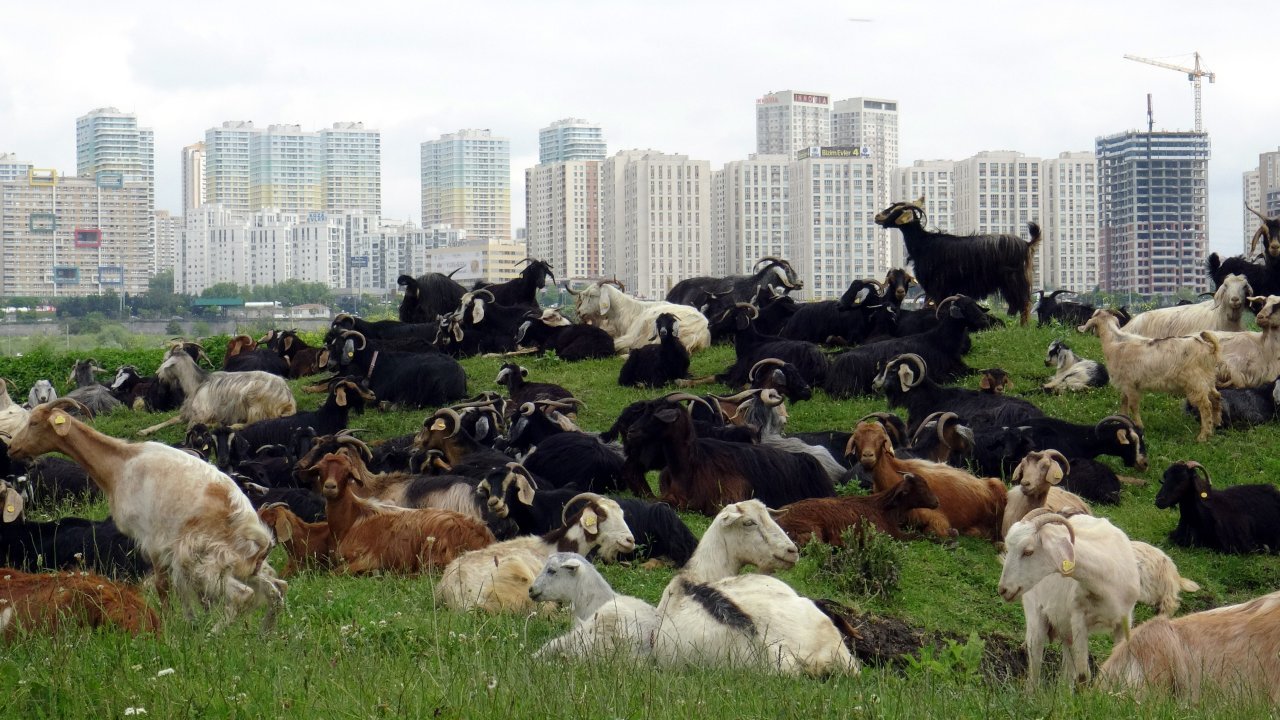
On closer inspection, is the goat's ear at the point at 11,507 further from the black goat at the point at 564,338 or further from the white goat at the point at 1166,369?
the black goat at the point at 564,338

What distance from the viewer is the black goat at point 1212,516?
955 centimetres

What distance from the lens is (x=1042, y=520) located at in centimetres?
655

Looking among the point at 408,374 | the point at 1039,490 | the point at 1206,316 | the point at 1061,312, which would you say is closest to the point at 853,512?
the point at 1039,490

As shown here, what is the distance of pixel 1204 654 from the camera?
5.61 meters

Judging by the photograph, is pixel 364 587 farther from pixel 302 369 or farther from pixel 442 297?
pixel 442 297

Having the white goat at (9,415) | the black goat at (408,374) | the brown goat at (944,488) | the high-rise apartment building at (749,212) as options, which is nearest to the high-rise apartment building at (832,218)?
the high-rise apartment building at (749,212)

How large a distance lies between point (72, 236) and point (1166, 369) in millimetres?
146037

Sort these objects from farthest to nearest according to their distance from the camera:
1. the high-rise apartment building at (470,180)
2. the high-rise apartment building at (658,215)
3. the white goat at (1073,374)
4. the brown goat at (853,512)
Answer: the high-rise apartment building at (470,180) < the high-rise apartment building at (658,215) < the white goat at (1073,374) < the brown goat at (853,512)

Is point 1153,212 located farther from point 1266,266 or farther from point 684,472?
point 684,472

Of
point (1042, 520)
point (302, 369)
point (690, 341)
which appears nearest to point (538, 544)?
point (1042, 520)

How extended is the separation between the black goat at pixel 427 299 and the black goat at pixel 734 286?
316cm

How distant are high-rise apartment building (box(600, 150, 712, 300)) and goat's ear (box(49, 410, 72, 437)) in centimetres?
8895

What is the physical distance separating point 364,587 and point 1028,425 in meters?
5.79

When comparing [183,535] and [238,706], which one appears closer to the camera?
[238,706]
